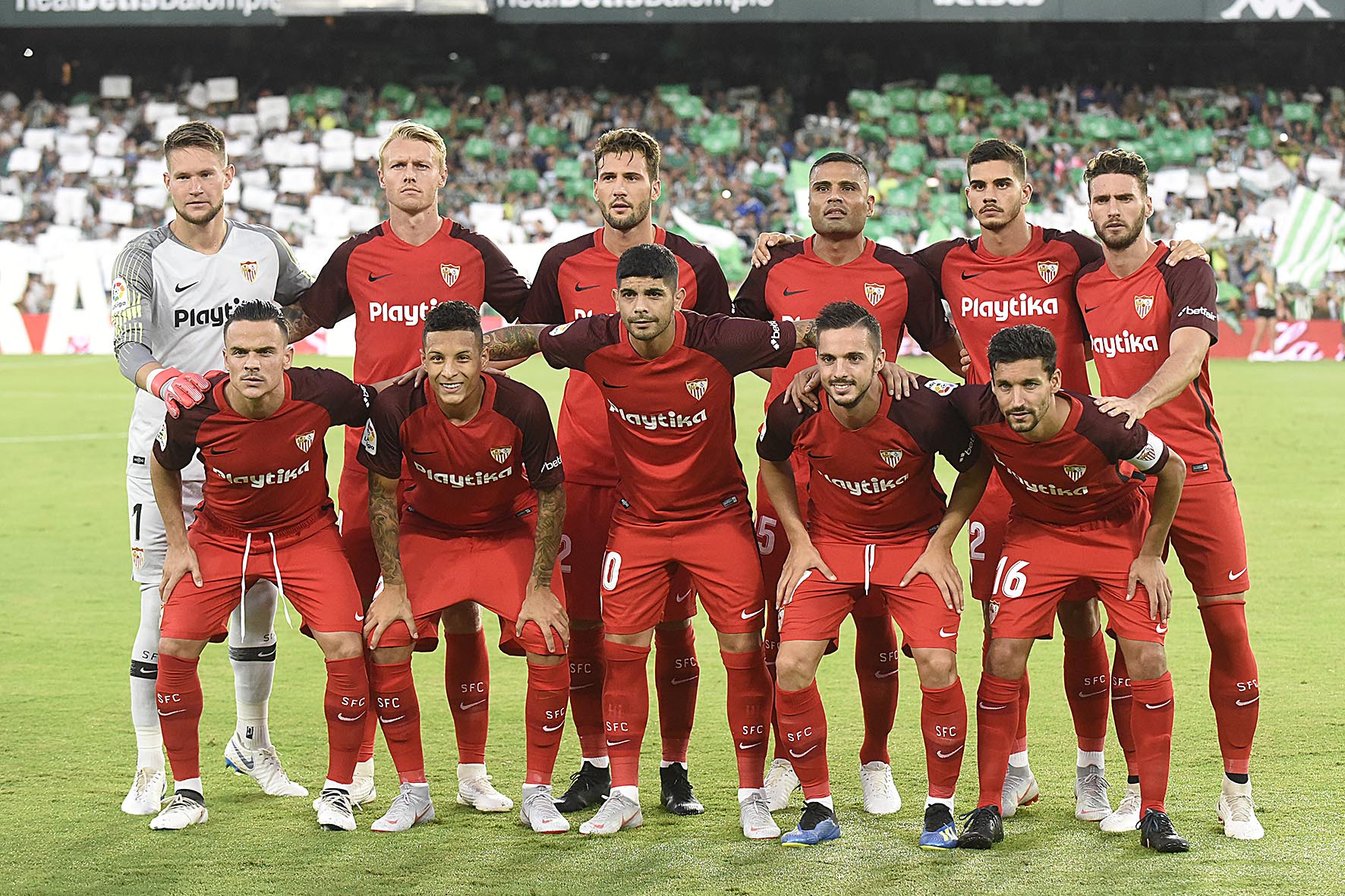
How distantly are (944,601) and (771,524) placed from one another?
36.5 inches

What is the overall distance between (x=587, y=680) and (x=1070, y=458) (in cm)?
206

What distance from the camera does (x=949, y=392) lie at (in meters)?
5.17

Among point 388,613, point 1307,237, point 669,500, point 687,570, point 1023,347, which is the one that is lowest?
point 388,613

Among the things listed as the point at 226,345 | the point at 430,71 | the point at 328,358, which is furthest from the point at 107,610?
the point at 430,71

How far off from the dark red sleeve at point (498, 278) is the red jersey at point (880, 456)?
4.20 feet

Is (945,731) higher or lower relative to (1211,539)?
lower

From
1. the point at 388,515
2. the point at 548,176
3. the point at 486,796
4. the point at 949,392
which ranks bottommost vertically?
the point at 486,796

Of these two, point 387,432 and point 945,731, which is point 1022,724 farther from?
point 387,432

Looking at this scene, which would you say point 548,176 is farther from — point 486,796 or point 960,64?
point 486,796

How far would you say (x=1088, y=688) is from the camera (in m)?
5.40

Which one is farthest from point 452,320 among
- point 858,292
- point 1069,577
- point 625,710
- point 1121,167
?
point 1121,167

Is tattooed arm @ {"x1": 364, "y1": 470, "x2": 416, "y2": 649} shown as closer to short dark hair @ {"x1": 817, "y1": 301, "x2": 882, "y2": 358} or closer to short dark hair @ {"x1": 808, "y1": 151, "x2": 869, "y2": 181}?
short dark hair @ {"x1": 817, "y1": 301, "x2": 882, "y2": 358}

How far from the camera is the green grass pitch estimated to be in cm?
459

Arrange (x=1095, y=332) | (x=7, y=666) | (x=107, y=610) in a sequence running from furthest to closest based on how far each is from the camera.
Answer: (x=107, y=610) → (x=7, y=666) → (x=1095, y=332)
